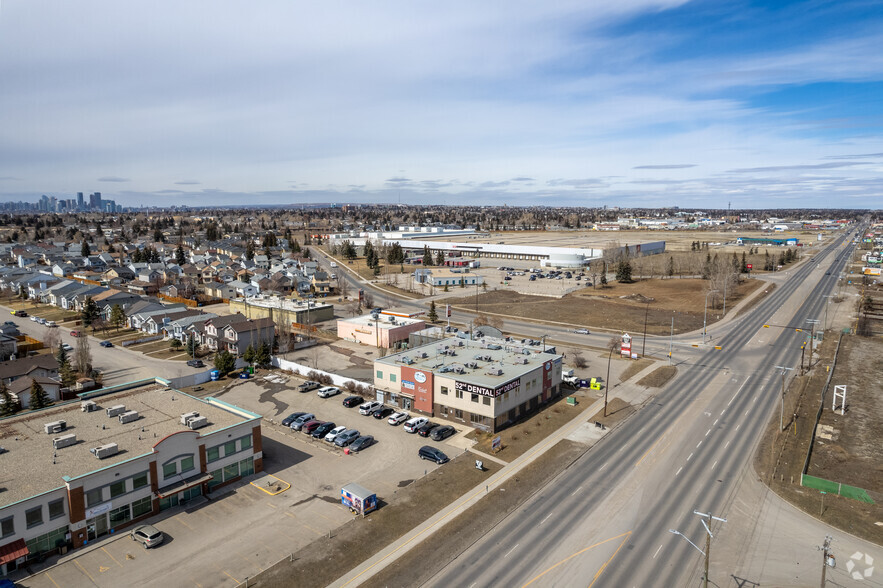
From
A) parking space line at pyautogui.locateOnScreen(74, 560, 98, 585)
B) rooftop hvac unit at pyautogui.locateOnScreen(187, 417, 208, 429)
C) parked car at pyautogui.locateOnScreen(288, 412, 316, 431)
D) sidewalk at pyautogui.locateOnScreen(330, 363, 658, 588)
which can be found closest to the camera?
parking space line at pyautogui.locateOnScreen(74, 560, 98, 585)

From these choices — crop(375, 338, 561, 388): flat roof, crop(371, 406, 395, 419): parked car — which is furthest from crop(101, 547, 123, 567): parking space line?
crop(375, 338, 561, 388): flat roof

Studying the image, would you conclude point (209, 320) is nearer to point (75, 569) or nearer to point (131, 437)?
point (131, 437)

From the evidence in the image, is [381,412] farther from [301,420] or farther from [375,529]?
[375,529]

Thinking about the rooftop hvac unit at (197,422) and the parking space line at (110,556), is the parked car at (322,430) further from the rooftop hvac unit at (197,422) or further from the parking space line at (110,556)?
the parking space line at (110,556)

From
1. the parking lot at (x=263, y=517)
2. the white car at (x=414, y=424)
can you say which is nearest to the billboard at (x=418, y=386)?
the white car at (x=414, y=424)

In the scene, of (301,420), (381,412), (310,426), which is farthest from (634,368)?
(301,420)

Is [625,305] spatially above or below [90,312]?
below

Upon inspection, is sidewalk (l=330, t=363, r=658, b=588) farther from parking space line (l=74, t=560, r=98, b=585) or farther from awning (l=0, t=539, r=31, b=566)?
awning (l=0, t=539, r=31, b=566)
